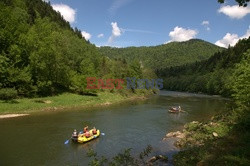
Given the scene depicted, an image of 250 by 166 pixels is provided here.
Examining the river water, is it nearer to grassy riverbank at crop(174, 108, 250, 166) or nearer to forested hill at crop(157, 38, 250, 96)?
grassy riverbank at crop(174, 108, 250, 166)

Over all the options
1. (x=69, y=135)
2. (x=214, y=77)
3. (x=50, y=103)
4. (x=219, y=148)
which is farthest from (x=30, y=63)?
(x=214, y=77)

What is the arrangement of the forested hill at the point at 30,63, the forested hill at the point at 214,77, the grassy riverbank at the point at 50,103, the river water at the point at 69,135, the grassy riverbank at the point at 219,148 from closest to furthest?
the grassy riverbank at the point at 219,148
the river water at the point at 69,135
the grassy riverbank at the point at 50,103
the forested hill at the point at 30,63
the forested hill at the point at 214,77

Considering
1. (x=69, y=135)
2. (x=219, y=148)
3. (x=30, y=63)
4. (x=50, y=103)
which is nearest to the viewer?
(x=219, y=148)

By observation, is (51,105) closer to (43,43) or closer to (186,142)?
(43,43)

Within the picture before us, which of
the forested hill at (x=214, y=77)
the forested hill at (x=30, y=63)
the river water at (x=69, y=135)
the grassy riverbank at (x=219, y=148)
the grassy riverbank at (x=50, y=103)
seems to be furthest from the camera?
the forested hill at (x=214, y=77)

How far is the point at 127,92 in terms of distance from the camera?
83625 mm

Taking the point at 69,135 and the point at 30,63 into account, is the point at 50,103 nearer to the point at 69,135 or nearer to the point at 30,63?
the point at 30,63

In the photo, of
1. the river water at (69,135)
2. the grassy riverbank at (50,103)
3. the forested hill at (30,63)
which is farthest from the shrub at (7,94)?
the river water at (69,135)

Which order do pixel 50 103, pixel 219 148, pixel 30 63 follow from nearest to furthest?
pixel 219 148 < pixel 50 103 < pixel 30 63

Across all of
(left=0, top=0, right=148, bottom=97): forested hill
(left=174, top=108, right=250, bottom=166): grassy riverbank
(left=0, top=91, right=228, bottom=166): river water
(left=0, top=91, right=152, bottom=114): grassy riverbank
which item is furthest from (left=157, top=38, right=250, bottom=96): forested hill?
(left=174, top=108, right=250, bottom=166): grassy riverbank

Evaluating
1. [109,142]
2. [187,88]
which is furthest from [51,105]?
[187,88]

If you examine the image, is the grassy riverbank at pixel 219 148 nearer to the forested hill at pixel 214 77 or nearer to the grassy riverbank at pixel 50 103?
the grassy riverbank at pixel 50 103

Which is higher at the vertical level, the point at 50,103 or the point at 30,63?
the point at 30,63

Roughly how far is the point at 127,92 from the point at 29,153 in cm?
6144
